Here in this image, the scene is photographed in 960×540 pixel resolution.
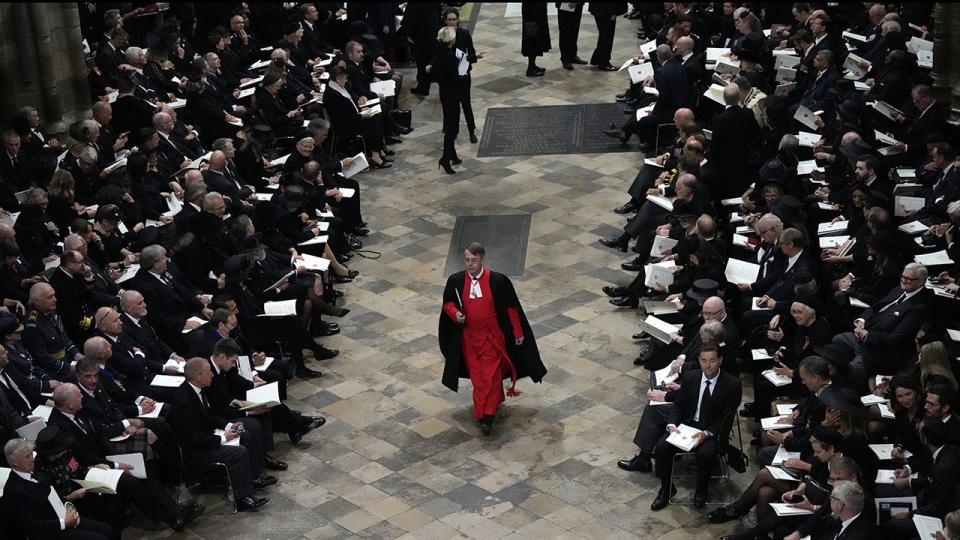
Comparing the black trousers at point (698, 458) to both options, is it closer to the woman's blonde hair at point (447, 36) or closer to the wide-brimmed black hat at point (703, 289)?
the wide-brimmed black hat at point (703, 289)

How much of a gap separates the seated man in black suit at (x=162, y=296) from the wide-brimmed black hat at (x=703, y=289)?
5.19 meters

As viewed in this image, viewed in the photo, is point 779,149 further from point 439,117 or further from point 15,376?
point 15,376

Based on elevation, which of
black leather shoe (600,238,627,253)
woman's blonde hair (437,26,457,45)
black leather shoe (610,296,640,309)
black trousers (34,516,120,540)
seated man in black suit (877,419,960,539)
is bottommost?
black leather shoe (610,296,640,309)

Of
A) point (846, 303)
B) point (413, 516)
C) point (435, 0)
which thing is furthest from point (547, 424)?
point (435, 0)

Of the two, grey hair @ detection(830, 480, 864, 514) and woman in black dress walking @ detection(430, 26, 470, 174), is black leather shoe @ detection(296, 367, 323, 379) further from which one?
grey hair @ detection(830, 480, 864, 514)

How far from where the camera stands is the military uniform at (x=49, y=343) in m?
14.2

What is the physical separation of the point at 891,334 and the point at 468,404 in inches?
179

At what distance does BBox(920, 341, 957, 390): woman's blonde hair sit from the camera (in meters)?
12.6

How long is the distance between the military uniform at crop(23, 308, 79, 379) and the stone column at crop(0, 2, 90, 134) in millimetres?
5661

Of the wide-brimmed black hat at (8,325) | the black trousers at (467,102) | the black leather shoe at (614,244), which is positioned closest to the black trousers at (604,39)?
the black trousers at (467,102)

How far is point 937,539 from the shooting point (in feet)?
35.4

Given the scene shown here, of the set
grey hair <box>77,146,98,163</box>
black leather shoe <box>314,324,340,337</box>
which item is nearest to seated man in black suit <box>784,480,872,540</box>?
black leather shoe <box>314,324,340,337</box>

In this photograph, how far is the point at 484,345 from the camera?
1493 centimetres

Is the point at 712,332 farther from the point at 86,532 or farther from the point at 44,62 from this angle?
the point at 44,62
